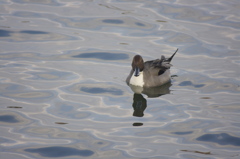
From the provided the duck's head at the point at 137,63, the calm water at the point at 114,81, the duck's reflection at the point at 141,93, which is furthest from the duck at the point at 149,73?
the calm water at the point at 114,81

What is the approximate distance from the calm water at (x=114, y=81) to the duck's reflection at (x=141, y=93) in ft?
0.12

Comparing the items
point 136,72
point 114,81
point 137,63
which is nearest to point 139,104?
point 136,72

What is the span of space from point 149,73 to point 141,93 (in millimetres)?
726

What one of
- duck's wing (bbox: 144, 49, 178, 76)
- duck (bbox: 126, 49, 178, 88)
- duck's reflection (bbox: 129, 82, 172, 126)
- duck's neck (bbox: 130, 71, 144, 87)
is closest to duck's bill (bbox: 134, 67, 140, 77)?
duck (bbox: 126, 49, 178, 88)

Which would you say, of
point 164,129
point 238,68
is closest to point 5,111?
point 164,129

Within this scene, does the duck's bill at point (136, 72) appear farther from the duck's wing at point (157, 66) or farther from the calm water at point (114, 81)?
the duck's wing at point (157, 66)

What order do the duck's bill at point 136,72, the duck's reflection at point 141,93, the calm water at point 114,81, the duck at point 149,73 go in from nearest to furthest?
the calm water at point 114,81
the duck's reflection at point 141,93
the duck's bill at point 136,72
the duck at point 149,73

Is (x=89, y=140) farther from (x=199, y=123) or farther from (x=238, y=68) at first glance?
(x=238, y=68)

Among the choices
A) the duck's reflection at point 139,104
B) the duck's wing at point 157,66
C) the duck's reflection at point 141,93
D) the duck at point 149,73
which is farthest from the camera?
the duck's wing at point 157,66

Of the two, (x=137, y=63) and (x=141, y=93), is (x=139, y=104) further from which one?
(x=137, y=63)

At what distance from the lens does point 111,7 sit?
58.0 ft

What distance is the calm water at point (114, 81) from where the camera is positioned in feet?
28.4

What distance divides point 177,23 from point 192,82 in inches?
199

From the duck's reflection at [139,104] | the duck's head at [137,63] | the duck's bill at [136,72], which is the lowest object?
the duck's reflection at [139,104]
